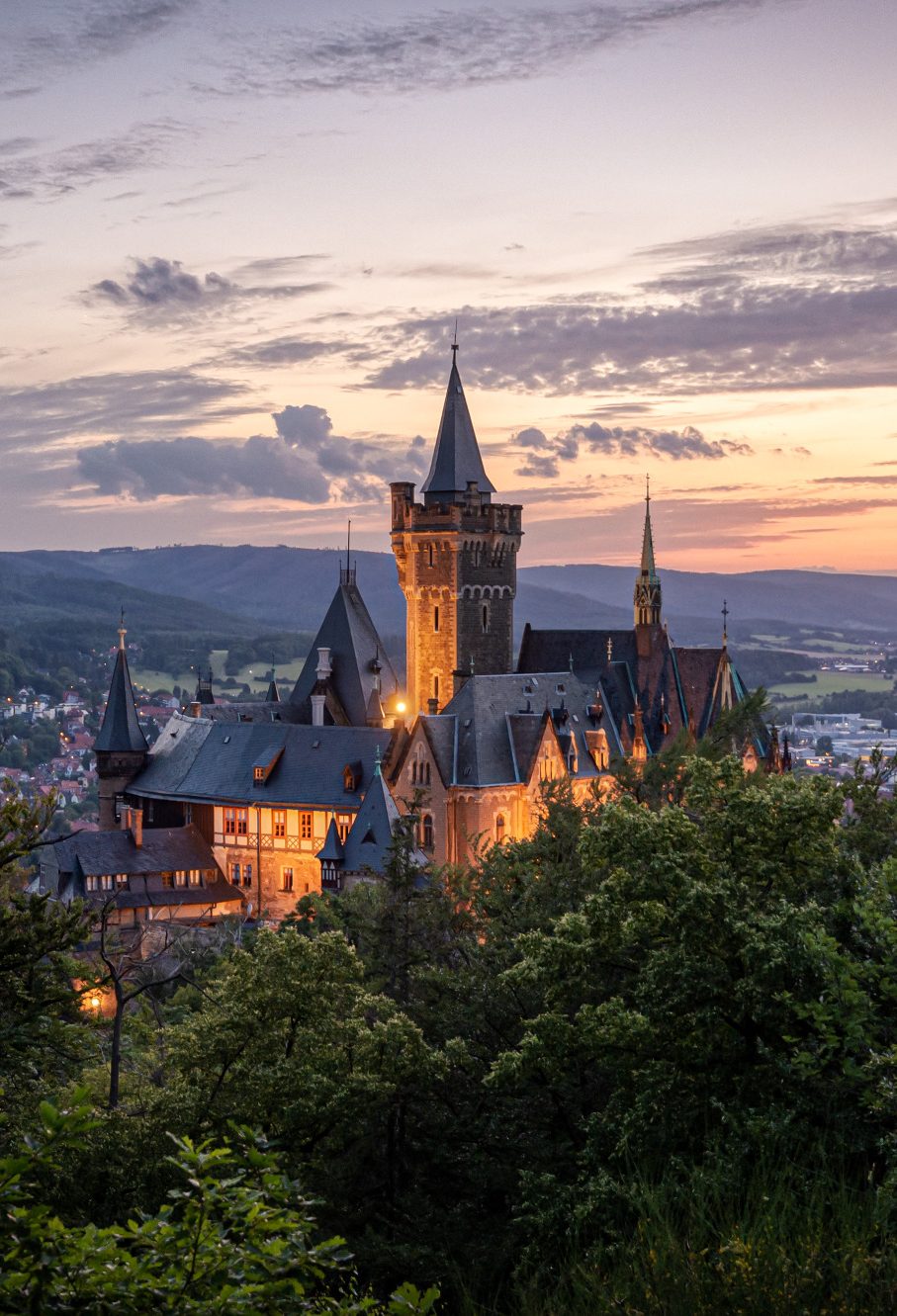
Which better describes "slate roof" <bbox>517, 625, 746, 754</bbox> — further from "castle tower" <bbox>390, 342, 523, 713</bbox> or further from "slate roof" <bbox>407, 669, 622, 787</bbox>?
"slate roof" <bbox>407, 669, 622, 787</bbox>

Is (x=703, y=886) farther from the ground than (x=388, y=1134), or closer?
farther from the ground

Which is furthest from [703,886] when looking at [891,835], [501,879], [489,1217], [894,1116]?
[501,879]

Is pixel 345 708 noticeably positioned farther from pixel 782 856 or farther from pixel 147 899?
pixel 782 856

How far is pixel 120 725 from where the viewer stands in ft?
321

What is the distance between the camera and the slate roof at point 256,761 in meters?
88.4

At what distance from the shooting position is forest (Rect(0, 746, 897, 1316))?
12.8 meters

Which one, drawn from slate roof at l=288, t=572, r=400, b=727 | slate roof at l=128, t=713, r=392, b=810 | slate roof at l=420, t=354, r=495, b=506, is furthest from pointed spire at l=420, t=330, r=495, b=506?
slate roof at l=128, t=713, r=392, b=810

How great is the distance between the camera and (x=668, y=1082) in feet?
65.7

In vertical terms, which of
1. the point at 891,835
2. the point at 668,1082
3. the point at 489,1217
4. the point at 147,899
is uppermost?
the point at 891,835

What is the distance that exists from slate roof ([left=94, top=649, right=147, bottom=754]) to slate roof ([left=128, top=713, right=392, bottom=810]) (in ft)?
5.15

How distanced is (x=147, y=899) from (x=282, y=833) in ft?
28.9

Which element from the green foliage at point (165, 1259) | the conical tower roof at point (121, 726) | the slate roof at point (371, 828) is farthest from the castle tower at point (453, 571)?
the green foliage at point (165, 1259)

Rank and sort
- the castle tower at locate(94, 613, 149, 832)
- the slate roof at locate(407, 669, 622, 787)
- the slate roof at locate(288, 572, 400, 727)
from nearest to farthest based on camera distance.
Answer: the slate roof at locate(407, 669, 622, 787) → the castle tower at locate(94, 613, 149, 832) → the slate roof at locate(288, 572, 400, 727)

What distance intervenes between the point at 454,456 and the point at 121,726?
2678 centimetres
